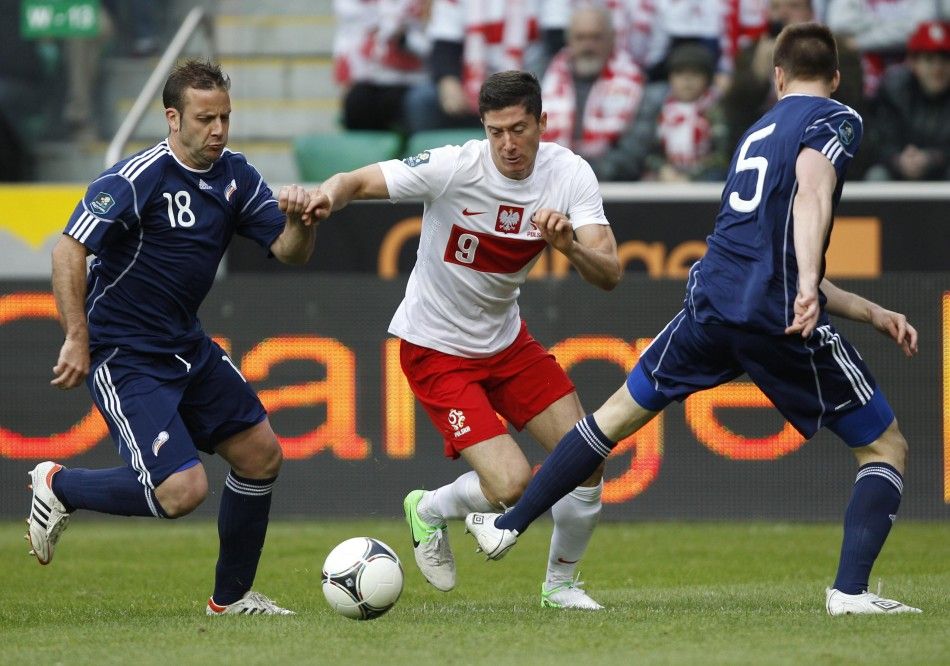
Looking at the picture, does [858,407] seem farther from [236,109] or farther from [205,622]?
[236,109]

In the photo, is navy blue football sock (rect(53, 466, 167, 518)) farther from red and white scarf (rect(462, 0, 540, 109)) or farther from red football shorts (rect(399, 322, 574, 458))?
red and white scarf (rect(462, 0, 540, 109))

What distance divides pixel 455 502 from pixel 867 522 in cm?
181

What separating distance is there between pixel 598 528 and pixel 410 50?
4635mm

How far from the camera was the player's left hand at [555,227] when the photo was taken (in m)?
5.82

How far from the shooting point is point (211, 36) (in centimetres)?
1320

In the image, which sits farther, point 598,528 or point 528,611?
point 598,528

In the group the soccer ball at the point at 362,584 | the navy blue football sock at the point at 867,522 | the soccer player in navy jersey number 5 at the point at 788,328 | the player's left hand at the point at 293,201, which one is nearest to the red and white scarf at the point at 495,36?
the player's left hand at the point at 293,201

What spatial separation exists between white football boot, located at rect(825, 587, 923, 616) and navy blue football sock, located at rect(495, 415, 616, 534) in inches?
40.5

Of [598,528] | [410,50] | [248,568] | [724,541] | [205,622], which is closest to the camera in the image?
[205,622]

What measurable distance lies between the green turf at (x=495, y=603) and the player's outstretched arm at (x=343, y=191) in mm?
1607

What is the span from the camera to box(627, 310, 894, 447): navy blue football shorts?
5828 mm

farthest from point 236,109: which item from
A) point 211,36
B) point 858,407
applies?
point 858,407

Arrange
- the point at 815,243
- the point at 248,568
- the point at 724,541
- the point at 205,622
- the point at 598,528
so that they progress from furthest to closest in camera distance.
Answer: the point at 598,528, the point at 724,541, the point at 248,568, the point at 205,622, the point at 815,243

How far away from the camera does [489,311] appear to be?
6.86m
